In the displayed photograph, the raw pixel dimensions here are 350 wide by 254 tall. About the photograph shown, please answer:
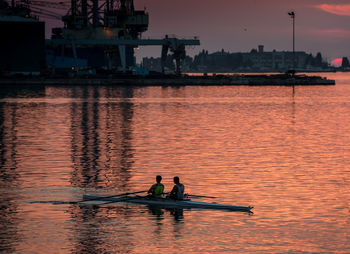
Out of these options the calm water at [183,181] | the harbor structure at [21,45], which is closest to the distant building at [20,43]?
the harbor structure at [21,45]

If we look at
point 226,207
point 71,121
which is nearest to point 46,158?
point 226,207

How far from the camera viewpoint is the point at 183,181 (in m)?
38.9

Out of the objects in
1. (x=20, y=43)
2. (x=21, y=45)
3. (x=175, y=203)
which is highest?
(x=20, y=43)

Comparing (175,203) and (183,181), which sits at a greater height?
(175,203)

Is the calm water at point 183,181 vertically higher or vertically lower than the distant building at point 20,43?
lower

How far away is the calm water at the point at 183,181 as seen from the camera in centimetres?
2564

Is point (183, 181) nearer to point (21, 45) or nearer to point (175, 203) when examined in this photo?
point (175, 203)

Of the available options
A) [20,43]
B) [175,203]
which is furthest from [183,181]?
[20,43]

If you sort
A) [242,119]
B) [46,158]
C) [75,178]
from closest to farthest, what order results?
1. [75,178]
2. [46,158]
3. [242,119]

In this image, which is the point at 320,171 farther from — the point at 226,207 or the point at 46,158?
the point at 46,158

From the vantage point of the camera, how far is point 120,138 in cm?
6469

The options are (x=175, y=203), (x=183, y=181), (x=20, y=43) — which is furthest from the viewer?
(x=20, y=43)

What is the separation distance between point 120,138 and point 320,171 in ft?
83.9

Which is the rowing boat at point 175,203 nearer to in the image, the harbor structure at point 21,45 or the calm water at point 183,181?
the calm water at point 183,181
